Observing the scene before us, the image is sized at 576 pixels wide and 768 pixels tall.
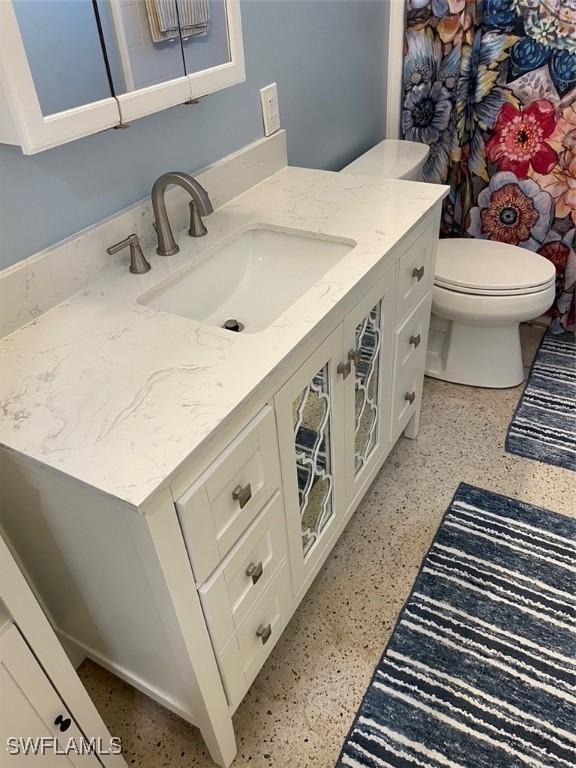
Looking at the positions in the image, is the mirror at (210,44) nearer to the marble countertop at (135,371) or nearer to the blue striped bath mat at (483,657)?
the marble countertop at (135,371)

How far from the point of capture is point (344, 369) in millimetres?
1176

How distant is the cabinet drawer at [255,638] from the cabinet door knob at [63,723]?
25 centimetres

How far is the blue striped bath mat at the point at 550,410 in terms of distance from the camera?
72.1 inches

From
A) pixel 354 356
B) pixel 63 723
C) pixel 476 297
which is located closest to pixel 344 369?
pixel 354 356

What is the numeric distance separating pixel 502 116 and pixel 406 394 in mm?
1108

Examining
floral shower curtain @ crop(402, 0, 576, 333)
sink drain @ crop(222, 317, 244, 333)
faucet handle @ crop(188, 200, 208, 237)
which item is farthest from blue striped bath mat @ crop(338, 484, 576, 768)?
floral shower curtain @ crop(402, 0, 576, 333)

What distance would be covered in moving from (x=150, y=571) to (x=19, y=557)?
38 centimetres

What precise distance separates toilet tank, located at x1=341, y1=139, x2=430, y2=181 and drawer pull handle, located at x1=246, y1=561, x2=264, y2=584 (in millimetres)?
1263

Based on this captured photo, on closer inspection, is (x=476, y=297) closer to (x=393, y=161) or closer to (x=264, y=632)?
(x=393, y=161)

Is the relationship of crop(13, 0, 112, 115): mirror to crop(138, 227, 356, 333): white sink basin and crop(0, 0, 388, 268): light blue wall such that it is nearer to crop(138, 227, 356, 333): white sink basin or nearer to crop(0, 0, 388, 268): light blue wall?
crop(0, 0, 388, 268): light blue wall

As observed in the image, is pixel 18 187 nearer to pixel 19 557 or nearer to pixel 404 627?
pixel 19 557

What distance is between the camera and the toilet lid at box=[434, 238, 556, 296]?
1855 mm

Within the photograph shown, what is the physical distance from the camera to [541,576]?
4.87ft

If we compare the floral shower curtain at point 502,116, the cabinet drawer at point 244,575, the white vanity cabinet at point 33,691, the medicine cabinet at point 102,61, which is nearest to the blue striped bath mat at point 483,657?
the cabinet drawer at point 244,575
